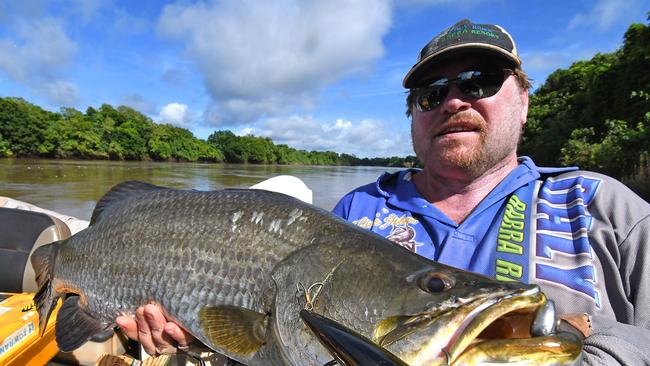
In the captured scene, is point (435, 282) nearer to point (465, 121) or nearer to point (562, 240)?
point (562, 240)

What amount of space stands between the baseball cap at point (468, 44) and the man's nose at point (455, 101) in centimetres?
26

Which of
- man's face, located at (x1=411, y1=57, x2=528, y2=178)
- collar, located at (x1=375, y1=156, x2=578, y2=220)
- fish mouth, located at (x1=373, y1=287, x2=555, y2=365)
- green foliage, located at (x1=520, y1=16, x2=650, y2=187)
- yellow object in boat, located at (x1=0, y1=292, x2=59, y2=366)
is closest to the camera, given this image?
fish mouth, located at (x1=373, y1=287, x2=555, y2=365)

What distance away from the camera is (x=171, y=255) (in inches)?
83.5

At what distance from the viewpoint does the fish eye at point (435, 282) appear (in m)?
1.25

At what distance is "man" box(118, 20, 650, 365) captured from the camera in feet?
6.44

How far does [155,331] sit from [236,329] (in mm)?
808

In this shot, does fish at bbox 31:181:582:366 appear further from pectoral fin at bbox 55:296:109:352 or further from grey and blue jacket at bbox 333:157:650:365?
grey and blue jacket at bbox 333:157:650:365

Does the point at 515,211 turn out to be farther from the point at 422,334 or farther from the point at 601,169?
the point at 601,169

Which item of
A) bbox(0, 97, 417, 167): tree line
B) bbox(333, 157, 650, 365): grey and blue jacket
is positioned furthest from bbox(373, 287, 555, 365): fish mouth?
bbox(0, 97, 417, 167): tree line

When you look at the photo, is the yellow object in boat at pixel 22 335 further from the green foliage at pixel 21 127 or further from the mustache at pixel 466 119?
the green foliage at pixel 21 127

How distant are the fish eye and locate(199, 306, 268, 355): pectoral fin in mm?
818

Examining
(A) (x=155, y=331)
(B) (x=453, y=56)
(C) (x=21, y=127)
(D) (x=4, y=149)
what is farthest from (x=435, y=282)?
(C) (x=21, y=127)

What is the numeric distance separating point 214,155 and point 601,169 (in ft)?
285

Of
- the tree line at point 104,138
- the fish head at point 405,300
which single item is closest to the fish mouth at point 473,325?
the fish head at point 405,300
